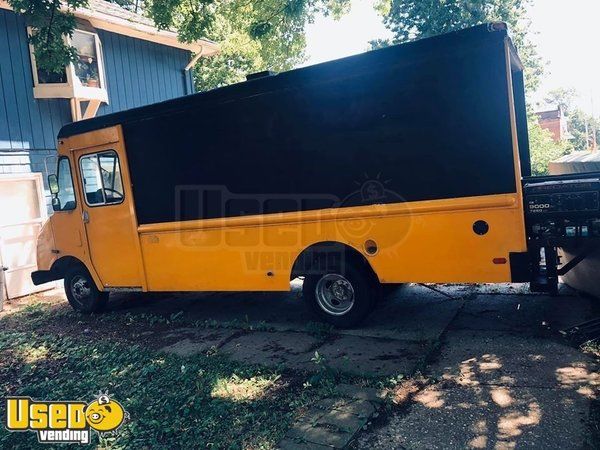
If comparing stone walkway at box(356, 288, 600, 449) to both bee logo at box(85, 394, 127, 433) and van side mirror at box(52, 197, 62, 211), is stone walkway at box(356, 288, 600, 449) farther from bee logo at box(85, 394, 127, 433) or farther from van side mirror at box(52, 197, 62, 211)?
van side mirror at box(52, 197, 62, 211)

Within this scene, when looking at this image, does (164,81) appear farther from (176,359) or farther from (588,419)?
(588,419)

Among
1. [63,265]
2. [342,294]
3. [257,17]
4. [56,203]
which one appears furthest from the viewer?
[257,17]

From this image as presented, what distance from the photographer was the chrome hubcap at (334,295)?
5.75m

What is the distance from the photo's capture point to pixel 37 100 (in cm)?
1011

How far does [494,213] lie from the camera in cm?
471

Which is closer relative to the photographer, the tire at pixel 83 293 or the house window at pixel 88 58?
the tire at pixel 83 293

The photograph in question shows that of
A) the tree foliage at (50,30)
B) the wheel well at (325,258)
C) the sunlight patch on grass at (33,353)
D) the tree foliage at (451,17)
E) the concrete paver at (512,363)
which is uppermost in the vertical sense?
the tree foliage at (451,17)

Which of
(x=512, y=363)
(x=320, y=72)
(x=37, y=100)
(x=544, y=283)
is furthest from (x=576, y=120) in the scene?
(x=512, y=363)

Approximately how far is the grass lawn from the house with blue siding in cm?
354

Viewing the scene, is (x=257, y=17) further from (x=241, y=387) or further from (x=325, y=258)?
(x=241, y=387)

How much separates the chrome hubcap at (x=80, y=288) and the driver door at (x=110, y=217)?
0.52m

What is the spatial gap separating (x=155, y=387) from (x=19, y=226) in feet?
22.5

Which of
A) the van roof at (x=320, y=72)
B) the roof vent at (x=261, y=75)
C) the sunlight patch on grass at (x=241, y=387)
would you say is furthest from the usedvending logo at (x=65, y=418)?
the roof vent at (x=261, y=75)

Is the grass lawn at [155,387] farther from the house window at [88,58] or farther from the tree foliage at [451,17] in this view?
the tree foliage at [451,17]
